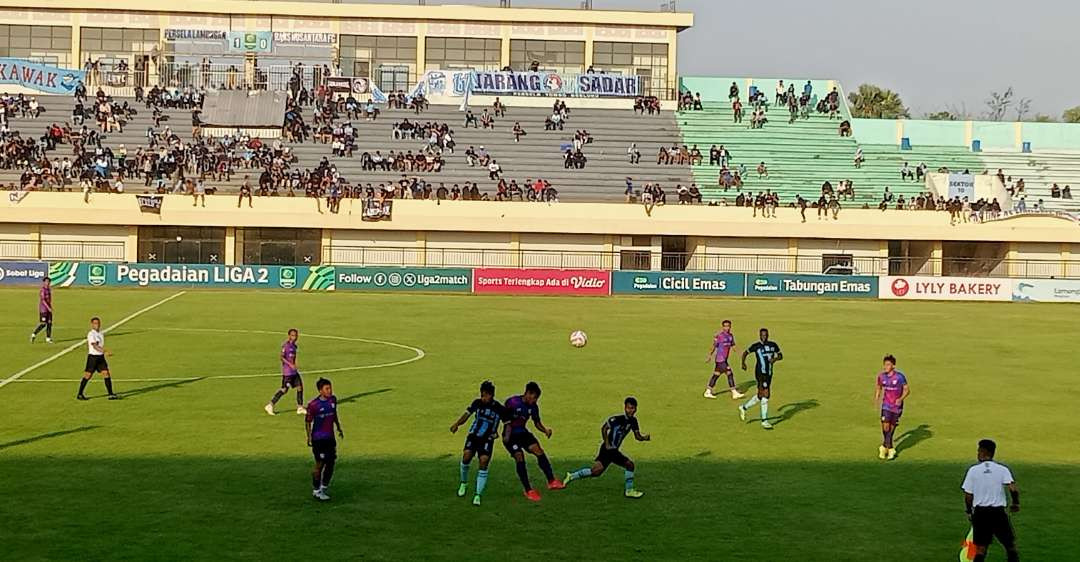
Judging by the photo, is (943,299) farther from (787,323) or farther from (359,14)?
(359,14)

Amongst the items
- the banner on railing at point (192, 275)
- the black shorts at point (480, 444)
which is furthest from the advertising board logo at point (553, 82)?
the black shorts at point (480, 444)

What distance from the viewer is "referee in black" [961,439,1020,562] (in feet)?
52.0

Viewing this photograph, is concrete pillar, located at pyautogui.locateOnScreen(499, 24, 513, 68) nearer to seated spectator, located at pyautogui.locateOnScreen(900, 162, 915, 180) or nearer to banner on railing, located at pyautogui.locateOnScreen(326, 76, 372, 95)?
banner on railing, located at pyautogui.locateOnScreen(326, 76, 372, 95)

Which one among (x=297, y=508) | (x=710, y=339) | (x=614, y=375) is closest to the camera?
(x=297, y=508)

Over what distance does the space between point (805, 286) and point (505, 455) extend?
1743 inches

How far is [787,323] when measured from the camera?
51281 mm

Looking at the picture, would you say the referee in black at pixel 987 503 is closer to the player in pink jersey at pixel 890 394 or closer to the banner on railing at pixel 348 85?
the player in pink jersey at pixel 890 394

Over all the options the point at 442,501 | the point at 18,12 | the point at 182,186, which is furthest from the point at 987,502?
the point at 18,12

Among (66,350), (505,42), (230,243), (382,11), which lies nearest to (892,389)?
(66,350)

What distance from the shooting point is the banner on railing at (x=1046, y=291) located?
216ft

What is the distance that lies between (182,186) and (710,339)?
1465 inches

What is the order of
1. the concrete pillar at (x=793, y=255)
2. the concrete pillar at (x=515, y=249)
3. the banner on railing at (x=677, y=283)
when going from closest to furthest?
the banner on railing at (x=677, y=283) → the concrete pillar at (x=515, y=249) → the concrete pillar at (x=793, y=255)

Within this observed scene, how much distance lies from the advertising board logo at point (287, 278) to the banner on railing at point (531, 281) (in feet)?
29.4

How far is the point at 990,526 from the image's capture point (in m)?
15.9
